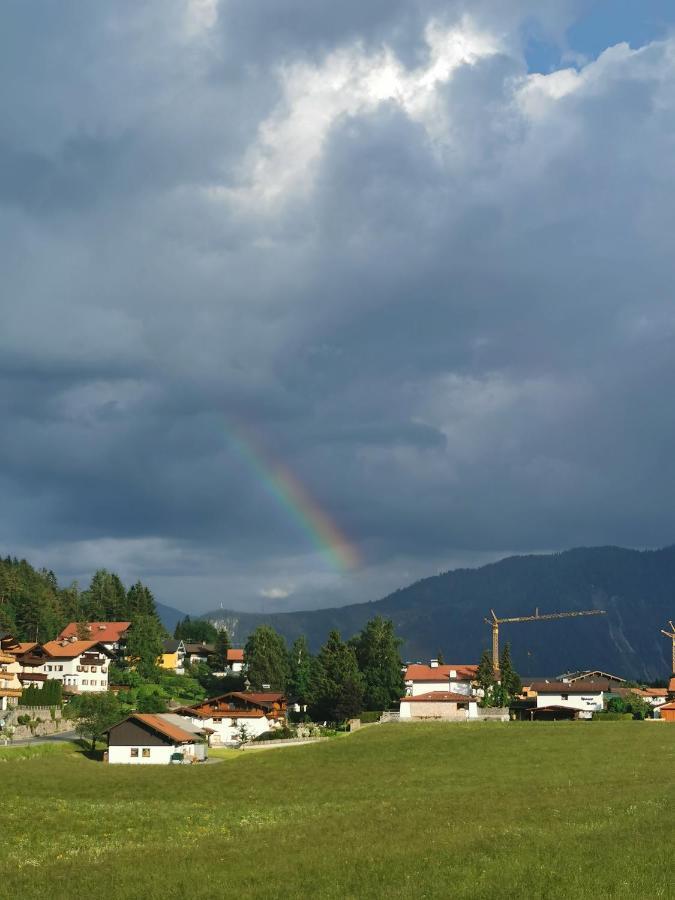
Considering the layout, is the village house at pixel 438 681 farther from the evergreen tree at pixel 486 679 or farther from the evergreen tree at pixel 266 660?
the evergreen tree at pixel 266 660

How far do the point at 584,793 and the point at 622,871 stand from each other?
28.8 m

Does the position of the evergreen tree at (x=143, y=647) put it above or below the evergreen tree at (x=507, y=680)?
above

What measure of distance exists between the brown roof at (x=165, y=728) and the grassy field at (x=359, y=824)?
408 inches

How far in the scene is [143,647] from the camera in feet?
584

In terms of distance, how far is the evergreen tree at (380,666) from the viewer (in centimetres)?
15588

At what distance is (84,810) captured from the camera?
61875 mm

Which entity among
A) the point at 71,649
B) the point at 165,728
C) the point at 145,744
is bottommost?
the point at 145,744

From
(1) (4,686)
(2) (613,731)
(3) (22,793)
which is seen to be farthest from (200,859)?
(1) (4,686)

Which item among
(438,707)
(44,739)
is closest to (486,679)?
(438,707)

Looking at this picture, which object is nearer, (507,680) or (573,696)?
(507,680)

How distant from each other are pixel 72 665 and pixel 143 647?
47.9 ft

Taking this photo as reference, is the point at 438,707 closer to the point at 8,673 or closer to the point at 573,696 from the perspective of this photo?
the point at 573,696

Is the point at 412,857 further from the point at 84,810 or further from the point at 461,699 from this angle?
the point at 461,699

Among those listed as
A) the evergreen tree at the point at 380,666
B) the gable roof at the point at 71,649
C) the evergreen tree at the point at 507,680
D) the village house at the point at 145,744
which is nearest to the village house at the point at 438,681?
the evergreen tree at the point at 507,680
